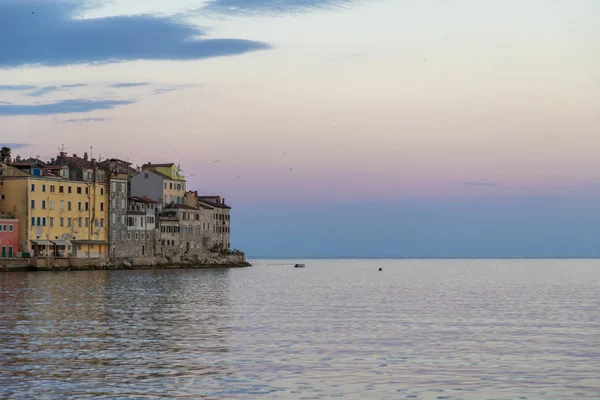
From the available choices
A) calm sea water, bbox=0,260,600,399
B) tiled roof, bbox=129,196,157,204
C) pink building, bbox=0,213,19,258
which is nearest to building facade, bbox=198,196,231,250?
tiled roof, bbox=129,196,157,204

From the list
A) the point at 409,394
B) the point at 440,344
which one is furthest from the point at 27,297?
the point at 409,394

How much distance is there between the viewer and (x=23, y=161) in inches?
5231

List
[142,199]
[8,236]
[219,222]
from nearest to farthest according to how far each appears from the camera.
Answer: [8,236], [142,199], [219,222]

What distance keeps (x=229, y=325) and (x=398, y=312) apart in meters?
14.1

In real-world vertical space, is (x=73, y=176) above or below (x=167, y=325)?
above

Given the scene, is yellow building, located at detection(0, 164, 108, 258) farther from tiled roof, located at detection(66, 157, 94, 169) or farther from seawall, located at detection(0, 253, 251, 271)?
tiled roof, located at detection(66, 157, 94, 169)

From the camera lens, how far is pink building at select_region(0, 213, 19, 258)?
121750 mm

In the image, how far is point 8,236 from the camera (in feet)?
401

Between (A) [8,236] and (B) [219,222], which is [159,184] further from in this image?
(A) [8,236]

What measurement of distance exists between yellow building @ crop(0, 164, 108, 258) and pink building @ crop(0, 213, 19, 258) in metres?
1.02

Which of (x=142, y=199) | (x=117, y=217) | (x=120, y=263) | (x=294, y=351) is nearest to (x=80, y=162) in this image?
(x=117, y=217)

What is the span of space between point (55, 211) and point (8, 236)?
927 centimetres

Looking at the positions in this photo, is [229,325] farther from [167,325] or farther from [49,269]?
[49,269]

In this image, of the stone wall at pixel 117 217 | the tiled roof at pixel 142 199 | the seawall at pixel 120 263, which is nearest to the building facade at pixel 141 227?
the tiled roof at pixel 142 199
